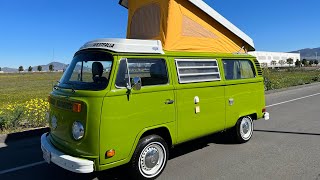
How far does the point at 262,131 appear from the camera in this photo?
27.1 feet

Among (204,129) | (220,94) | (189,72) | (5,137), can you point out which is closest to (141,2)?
(189,72)

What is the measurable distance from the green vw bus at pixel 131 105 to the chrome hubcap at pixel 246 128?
97 centimetres

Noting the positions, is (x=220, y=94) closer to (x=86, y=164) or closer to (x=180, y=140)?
(x=180, y=140)

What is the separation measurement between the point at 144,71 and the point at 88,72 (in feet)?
2.90

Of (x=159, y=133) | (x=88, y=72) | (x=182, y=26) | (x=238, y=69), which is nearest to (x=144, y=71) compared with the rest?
(x=88, y=72)

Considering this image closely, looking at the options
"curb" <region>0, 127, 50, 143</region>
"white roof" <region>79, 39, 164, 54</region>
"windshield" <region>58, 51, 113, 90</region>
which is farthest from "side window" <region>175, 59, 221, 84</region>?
"curb" <region>0, 127, 50, 143</region>

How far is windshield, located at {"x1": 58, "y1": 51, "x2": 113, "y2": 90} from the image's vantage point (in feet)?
15.2

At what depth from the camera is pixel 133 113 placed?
4668 mm

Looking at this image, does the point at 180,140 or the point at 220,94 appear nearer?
the point at 180,140

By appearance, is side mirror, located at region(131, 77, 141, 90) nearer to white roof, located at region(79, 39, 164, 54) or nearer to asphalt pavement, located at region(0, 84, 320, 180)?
white roof, located at region(79, 39, 164, 54)

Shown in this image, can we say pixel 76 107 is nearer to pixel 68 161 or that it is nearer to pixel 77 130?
pixel 77 130

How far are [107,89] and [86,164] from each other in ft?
3.43

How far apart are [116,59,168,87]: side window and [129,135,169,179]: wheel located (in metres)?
0.90

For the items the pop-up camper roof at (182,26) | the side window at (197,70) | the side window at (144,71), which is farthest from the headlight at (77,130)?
the pop-up camper roof at (182,26)
